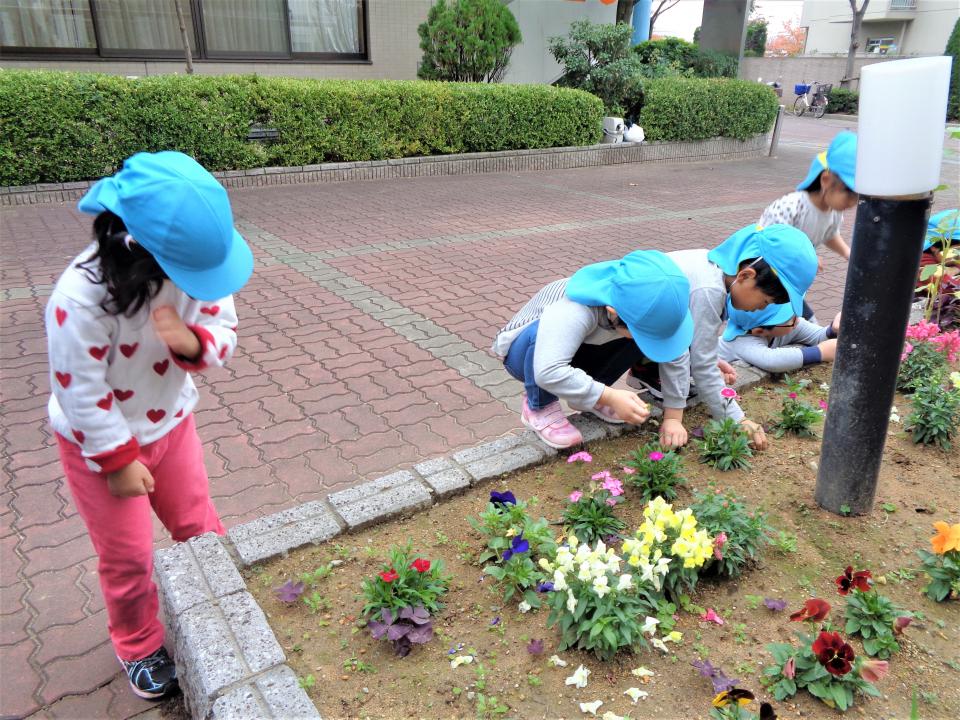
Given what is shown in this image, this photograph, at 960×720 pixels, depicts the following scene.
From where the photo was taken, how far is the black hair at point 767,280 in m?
2.70

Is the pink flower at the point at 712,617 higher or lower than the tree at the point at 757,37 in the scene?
lower

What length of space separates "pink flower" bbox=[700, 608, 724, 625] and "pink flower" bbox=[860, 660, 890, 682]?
1.19 feet

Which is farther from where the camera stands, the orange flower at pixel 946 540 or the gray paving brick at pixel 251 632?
the orange flower at pixel 946 540

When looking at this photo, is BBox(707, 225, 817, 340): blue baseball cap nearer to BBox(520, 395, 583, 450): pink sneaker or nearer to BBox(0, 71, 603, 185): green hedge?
BBox(520, 395, 583, 450): pink sneaker

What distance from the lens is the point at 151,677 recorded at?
2033 millimetres

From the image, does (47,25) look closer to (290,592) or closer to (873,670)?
(290,592)

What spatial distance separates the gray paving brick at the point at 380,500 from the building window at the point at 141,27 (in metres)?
10.9

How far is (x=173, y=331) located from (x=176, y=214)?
27 cm

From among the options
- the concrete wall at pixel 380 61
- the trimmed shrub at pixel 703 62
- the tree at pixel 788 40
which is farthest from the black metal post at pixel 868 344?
the tree at pixel 788 40

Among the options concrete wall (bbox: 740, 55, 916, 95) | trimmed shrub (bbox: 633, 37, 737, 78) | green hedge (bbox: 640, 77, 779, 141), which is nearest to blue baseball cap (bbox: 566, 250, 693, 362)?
green hedge (bbox: 640, 77, 779, 141)

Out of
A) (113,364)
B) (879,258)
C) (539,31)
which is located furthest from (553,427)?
→ (539,31)

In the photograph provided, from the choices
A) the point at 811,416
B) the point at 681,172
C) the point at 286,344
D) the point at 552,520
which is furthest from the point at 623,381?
→ the point at 681,172

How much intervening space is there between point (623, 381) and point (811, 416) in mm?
1242

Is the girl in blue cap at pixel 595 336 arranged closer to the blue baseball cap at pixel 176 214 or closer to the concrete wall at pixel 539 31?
the blue baseball cap at pixel 176 214
